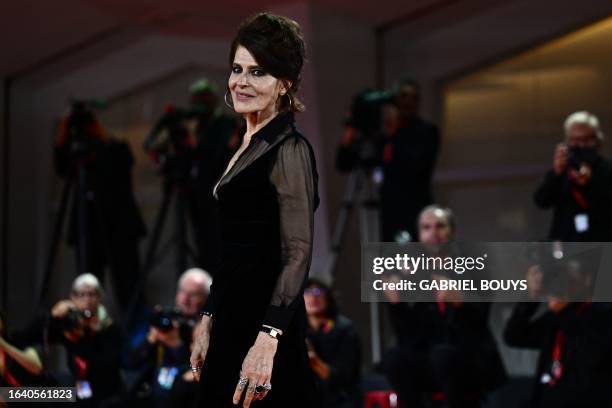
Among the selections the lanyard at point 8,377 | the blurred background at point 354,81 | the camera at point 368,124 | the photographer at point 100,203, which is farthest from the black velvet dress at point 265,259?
the blurred background at point 354,81

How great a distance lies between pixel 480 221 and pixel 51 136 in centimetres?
252

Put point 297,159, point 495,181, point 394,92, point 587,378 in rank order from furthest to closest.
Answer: point 495,181
point 394,92
point 587,378
point 297,159

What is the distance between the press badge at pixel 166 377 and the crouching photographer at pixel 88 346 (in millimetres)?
195

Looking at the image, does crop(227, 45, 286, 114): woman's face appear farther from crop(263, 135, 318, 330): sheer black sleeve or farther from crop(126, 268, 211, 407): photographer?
crop(126, 268, 211, 407): photographer

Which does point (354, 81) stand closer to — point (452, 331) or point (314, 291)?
point (314, 291)

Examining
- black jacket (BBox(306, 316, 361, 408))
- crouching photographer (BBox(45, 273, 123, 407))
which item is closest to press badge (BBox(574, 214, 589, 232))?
black jacket (BBox(306, 316, 361, 408))

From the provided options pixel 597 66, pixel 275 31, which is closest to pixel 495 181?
pixel 597 66

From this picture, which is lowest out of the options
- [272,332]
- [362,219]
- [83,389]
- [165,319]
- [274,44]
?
[83,389]

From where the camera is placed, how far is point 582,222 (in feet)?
12.8

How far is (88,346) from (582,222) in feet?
6.44

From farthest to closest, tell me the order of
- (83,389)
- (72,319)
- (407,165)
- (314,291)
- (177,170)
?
1. (177,170)
2. (407,165)
3. (314,291)
4. (72,319)
5. (83,389)

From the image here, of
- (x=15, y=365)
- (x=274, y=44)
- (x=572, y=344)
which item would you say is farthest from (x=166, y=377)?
(x=274, y=44)

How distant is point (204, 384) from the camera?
5.78 feet

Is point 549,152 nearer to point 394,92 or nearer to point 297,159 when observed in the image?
point 394,92
